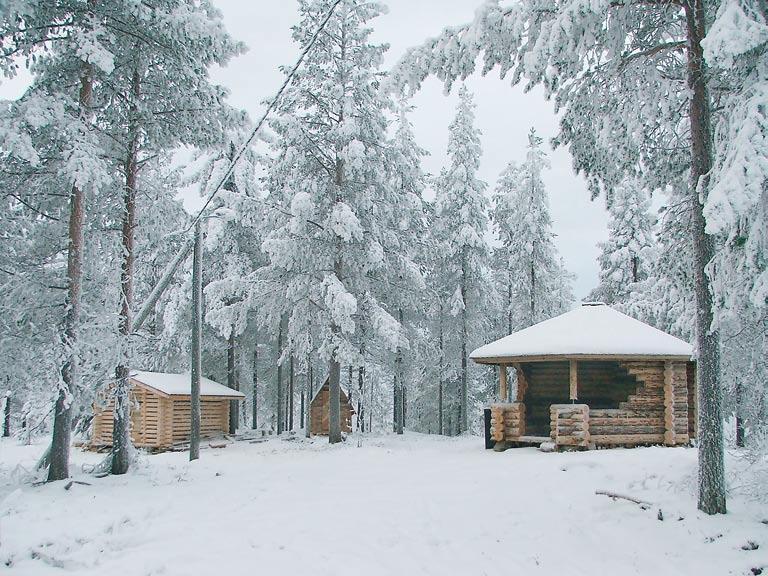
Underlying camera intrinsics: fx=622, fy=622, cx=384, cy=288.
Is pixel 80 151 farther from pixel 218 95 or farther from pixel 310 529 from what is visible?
pixel 310 529

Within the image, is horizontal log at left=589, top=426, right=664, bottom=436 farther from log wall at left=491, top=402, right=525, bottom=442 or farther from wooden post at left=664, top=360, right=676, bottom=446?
log wall at left=491, top=402, right=525, bottom=442

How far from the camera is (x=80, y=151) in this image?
36.7 ft

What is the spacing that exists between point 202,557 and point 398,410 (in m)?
24.6

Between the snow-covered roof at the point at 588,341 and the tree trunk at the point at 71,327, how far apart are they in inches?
422

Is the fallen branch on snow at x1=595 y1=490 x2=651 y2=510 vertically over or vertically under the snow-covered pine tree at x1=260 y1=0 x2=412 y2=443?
under

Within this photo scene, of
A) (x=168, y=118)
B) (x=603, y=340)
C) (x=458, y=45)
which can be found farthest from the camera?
(x=603, y=340)

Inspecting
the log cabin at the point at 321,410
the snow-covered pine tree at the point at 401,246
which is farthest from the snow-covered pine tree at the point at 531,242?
the log cabin at the point at 321,410

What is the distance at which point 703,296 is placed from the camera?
8.88 m

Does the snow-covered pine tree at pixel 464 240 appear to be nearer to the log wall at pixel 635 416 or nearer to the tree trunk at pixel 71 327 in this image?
the log wall at pixel 635 416

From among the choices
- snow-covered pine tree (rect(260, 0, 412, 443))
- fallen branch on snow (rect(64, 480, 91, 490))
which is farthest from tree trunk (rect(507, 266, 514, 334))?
fallen branch on snow (rect(64, 480, 91, 490))

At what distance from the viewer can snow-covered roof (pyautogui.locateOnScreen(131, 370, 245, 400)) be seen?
2308 cm

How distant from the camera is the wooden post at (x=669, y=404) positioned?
55.2ft

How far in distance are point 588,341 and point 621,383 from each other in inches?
129

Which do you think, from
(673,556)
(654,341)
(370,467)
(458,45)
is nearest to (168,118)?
(458,45)
